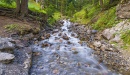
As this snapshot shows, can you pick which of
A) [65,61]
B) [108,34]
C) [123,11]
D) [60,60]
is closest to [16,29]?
[60,60]

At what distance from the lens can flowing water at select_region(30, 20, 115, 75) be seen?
7301mm

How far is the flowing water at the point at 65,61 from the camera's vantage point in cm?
730

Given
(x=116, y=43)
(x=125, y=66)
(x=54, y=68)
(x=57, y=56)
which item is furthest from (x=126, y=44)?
(x=54, y=68)

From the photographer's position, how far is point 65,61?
8.56 metres

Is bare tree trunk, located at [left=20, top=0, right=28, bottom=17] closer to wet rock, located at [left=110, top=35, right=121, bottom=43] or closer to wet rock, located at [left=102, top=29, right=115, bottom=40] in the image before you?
wet rock, located at [left=102, top=29, right=115, bottom=40]

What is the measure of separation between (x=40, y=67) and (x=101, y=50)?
4748 millimetres

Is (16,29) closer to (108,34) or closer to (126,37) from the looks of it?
(108,34)

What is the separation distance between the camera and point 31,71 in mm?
6992

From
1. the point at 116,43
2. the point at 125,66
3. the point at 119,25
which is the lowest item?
the point at 125,66

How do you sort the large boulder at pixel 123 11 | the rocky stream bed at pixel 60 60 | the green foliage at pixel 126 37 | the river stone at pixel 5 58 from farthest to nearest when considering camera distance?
the large boulder at pixel 123 11 < the green foliage at pixel 126 37 < the rocky stream bed at pixel 60 60 < the river stone at pixel 5 58

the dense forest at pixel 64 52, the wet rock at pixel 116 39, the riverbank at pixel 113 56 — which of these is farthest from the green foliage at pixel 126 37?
the riverbank at pixel 113 56

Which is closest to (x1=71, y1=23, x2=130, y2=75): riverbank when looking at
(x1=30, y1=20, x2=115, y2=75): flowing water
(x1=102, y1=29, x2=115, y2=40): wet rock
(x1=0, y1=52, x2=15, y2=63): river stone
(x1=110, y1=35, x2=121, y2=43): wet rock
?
(x1=110, y1=35, x2=121, y2=43): wet rock

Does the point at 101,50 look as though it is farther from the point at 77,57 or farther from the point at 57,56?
the point at 57,56

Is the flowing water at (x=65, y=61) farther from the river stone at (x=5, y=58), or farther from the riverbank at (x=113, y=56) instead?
the river stone at (x=5, y=58)
